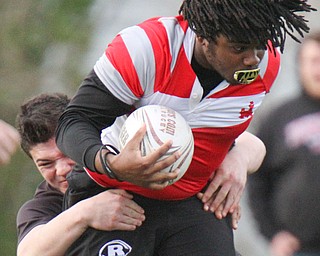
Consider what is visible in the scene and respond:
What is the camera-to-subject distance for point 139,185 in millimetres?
5062

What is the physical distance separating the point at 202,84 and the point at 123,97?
0.34 m

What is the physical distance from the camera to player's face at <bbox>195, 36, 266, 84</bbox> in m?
5.09

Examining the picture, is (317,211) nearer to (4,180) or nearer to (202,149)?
(202,149)

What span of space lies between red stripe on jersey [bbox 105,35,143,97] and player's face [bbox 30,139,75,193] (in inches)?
43.8

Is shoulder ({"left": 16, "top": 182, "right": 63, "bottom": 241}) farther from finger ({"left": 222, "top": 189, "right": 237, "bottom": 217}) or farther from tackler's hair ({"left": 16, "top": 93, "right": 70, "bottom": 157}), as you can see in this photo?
finger ({"left": 222, "top": 189, "right": 237, "bottom": 217})

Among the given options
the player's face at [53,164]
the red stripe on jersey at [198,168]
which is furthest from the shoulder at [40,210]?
the red stripe on jersey at [198,168]

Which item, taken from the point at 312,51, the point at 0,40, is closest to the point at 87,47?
the point at 0,40

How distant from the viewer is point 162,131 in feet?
16.5

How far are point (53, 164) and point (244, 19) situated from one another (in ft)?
5.29

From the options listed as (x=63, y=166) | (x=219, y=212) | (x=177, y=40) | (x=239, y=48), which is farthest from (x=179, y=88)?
(x=63, y=166)

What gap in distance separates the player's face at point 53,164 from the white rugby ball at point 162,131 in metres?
1.09

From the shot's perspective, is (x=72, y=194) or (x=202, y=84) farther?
(x=72, y=194)

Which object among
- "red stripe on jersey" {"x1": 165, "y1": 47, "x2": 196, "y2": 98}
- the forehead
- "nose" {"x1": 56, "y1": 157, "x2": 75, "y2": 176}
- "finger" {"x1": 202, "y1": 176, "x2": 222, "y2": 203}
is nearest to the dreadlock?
the forehead

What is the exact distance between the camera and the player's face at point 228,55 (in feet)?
16.7
